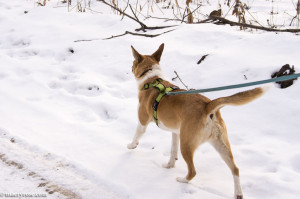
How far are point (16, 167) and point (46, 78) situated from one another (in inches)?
113

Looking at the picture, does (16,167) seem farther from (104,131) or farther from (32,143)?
(104,131)

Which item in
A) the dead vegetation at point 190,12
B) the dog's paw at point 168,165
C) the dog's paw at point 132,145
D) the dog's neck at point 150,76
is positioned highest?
the dead vegetation at point 190,12

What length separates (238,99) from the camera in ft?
8.57

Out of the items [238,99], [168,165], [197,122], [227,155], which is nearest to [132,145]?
[168,165]

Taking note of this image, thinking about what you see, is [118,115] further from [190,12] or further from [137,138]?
[190,12]

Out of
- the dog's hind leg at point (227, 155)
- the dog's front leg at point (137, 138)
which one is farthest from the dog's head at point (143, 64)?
the dog's hind leg at point (227, 155)

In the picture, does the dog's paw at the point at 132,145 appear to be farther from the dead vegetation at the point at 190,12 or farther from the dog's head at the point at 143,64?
the dead vegetation at the point at 190,12

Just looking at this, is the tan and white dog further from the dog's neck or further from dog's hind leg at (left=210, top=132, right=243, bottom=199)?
the dog's neck

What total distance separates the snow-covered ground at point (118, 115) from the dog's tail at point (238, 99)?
32.7 inches

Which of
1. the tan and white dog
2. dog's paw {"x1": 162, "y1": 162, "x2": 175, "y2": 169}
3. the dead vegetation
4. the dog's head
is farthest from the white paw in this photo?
the dead vegetation

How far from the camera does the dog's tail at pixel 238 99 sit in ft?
8.13

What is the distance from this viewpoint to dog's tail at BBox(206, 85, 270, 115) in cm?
248

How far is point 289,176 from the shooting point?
3.13m

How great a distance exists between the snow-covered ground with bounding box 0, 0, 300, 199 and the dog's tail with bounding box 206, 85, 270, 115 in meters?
0.83
